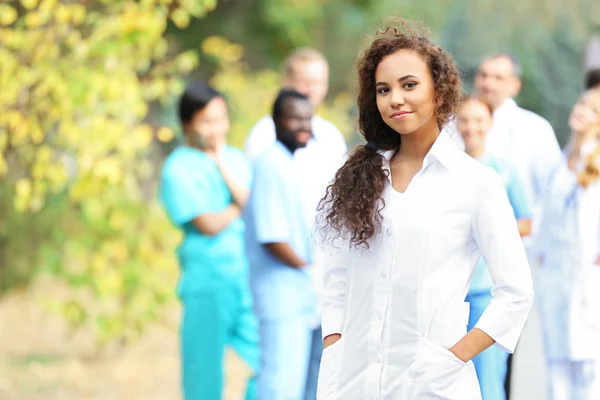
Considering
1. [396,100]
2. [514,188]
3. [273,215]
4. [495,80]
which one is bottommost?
[273,215]

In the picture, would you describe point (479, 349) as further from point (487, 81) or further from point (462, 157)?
point (487, 81)

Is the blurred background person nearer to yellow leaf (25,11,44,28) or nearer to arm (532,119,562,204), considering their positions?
arm (532,119,562,204)

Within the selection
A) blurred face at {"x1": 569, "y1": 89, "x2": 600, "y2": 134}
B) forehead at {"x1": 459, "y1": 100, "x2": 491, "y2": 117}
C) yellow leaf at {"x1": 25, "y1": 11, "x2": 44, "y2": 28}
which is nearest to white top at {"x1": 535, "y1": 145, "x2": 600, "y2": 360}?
blurred face at {"x1": 569, "y1": 89, "x2": 600, "y2": 134}

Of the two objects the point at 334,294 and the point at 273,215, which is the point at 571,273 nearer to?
the point at 273,215

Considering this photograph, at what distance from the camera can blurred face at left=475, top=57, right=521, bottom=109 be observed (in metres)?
8.00

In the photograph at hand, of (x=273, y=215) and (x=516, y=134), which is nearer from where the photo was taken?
(x=273, y=215)

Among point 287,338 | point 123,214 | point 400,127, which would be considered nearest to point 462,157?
point 400,127

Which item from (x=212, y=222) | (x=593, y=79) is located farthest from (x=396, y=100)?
(x=593, y=79)

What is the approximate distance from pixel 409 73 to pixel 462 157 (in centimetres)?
29

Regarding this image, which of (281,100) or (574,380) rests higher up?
(281,100)

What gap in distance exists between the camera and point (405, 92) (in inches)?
152

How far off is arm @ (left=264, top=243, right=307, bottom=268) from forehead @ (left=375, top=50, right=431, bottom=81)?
2.76m

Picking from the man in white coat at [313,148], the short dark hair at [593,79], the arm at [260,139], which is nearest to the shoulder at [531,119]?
the short dark hair at [593,79]

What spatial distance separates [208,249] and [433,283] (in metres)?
3.42
